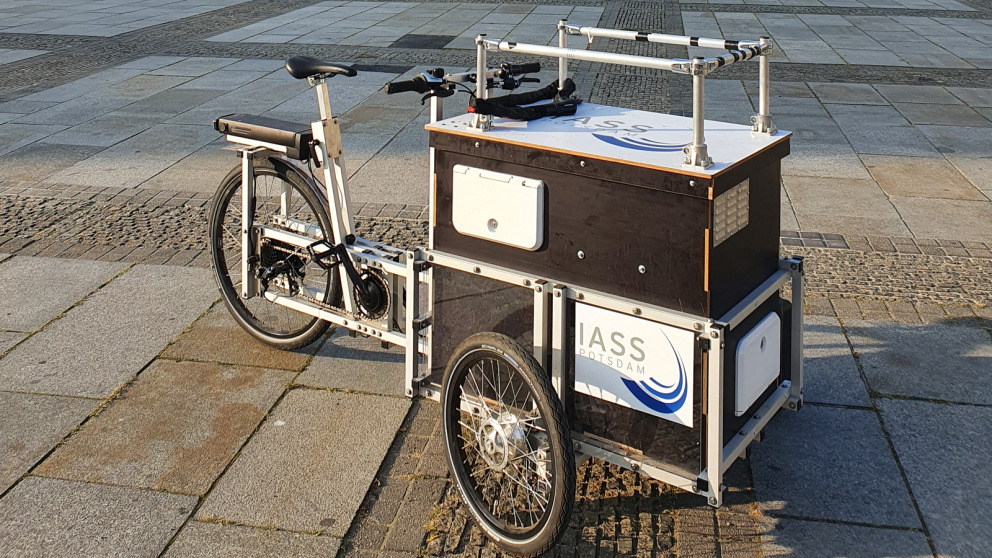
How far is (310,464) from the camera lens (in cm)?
378

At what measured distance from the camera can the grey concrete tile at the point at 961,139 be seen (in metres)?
8.20

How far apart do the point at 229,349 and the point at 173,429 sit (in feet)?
2.53

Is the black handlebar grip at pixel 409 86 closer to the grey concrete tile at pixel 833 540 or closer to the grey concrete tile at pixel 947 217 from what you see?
the grey concrete tile at pixel 833 540

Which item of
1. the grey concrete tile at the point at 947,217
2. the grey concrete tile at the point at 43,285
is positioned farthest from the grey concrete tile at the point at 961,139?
the grey concrete tile at the point at 43,285

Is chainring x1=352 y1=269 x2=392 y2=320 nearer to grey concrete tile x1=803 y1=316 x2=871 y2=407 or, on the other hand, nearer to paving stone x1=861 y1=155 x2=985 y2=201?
grey concrete tile x1=803 y1=316 x2=871 y2=407

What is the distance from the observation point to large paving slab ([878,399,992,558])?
131 inches

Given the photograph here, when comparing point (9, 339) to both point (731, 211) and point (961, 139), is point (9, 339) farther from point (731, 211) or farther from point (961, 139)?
point (961, 139)

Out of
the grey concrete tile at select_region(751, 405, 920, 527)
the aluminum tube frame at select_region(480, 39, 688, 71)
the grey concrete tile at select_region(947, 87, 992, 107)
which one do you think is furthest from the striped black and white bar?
the grey concrete tile at select_region(947, 87, 992, 107)

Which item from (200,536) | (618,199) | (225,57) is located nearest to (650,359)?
(618,199)

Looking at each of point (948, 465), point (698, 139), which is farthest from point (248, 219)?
point (948, 465)

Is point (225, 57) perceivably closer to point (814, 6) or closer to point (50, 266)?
point (50, 266)

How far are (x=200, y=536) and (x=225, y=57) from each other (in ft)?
33.7

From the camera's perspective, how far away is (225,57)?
12.5m

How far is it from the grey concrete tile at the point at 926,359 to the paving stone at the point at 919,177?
2.51 meters
